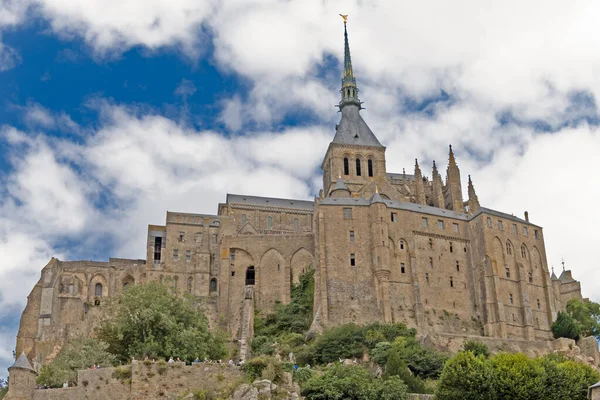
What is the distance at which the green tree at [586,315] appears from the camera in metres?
85.4

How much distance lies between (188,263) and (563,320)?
125ft

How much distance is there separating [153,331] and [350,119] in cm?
6054

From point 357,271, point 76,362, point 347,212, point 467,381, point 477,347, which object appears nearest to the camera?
point 467,381

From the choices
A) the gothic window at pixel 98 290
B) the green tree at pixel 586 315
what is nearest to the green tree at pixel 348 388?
the green tree at pixel 586 315

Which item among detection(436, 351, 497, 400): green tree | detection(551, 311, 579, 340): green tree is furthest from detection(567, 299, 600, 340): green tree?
detection(436, 351, 497, 400): green tree

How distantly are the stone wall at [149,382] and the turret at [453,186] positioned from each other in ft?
169

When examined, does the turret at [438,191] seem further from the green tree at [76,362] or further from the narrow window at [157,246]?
the green tree at [76,362]

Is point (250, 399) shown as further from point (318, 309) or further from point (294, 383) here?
point (318, 309)

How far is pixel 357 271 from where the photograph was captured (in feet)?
266

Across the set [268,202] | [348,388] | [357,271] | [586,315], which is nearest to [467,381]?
A: [348,388]

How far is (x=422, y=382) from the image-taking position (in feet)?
188

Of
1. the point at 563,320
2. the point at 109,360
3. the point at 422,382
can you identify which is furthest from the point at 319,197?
the point at 109,360

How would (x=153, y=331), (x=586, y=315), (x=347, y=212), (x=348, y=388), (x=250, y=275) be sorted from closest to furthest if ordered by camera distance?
1. (x=348, y=388)
2. (x=153, y=331)
3. (x=347, y=212)
4. (x=250, y=275)
5. (x=586, y=315)

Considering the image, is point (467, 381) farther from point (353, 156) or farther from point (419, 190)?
Answer: point (353, 156)
